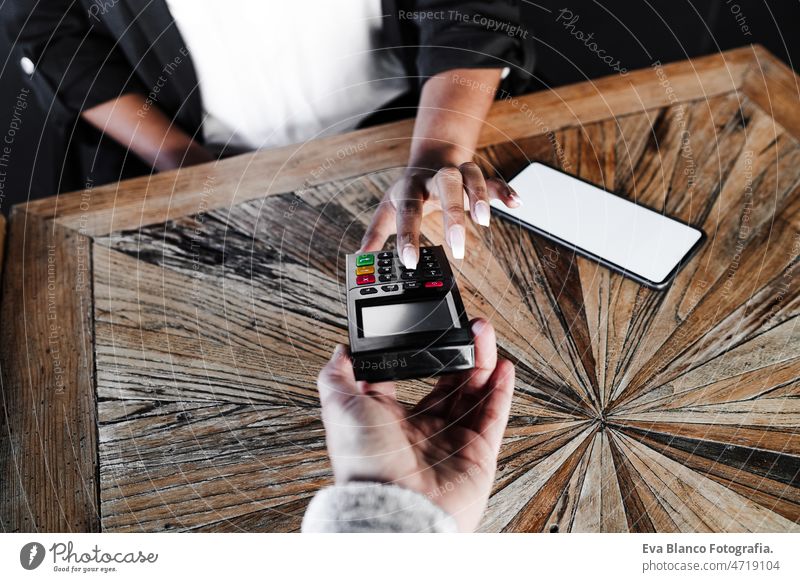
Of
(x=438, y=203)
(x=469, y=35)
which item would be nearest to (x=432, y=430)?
(x=438, y=203)

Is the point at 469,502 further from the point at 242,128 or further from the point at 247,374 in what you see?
the point at 242,128

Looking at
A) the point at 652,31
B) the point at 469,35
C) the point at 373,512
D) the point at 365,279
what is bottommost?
the point at 373,512

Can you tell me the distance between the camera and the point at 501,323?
30 cm

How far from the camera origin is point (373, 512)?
0.25 metres

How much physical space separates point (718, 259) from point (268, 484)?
26cm

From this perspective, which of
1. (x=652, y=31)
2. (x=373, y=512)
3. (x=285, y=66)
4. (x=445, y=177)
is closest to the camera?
(x=373, y=512)

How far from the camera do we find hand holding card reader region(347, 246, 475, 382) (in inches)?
10.6

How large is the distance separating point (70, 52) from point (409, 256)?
33 cm

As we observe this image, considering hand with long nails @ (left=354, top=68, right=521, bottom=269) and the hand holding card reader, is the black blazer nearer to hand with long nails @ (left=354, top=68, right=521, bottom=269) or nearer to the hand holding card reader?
hand with long nails @ (left=354, top=68, right=521, bottom=269)

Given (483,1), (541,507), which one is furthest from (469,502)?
(483,1)

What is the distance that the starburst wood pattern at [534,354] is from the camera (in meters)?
0.25

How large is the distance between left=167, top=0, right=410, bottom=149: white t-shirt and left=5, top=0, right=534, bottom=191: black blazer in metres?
0.01

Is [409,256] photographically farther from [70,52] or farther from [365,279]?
[70,52]

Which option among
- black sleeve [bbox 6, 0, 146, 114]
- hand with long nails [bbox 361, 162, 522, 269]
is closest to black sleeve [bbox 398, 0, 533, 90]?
hand with long nails [bbox 361, 162, 522, 269]
